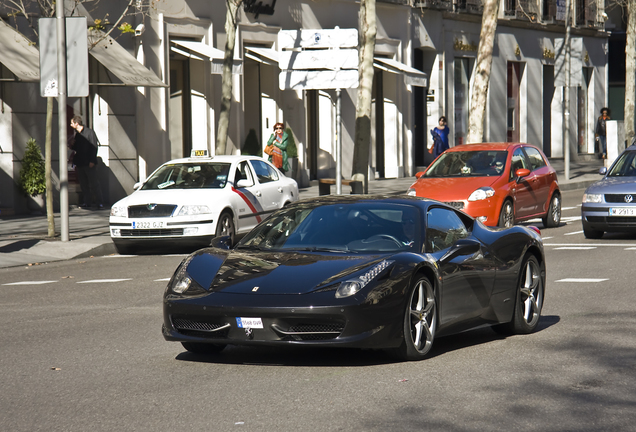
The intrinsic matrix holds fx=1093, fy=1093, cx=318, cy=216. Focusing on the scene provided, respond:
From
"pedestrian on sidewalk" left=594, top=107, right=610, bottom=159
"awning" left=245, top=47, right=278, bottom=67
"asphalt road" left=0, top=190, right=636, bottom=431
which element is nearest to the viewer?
"asphalt road" left=0, top=190, right=636, bottom=431

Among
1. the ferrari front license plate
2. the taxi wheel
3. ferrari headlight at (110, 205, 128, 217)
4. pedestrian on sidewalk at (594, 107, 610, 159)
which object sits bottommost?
the ferrari front license plate

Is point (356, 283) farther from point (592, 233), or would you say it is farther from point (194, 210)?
point (592, 233)

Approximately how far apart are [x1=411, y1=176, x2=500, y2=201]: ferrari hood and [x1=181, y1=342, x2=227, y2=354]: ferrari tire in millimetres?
10469

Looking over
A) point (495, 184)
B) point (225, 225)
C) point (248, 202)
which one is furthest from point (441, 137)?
point (225, 225)

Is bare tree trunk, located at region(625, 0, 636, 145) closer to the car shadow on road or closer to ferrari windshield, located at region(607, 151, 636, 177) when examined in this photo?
ferrari windshield, located at region(607, 151, 636, 177)

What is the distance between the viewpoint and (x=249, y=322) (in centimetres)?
695

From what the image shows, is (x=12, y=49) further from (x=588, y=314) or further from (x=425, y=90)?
(x=425, y=90)

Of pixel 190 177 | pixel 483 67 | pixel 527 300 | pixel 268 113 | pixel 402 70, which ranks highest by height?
pixel 402 70

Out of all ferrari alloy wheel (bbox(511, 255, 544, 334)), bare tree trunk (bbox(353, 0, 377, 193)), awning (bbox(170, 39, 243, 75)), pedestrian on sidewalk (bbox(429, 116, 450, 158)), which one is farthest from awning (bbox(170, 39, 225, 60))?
ferrari alloy wheel (bbox(511, 255, 544, 334))

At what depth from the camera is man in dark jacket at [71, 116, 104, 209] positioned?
76.1 feet

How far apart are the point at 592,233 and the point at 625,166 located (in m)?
1.30

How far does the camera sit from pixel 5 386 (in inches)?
266

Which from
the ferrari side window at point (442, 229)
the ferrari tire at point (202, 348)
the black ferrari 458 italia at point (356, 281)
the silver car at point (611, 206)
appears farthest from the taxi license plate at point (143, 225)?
the ferrari tire at point (202, 348)

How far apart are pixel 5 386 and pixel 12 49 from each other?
15.8 metres
